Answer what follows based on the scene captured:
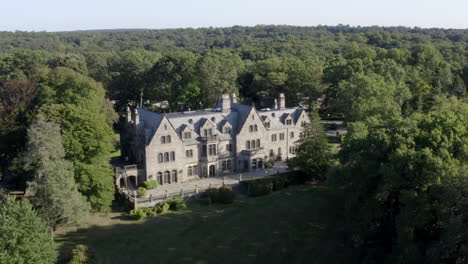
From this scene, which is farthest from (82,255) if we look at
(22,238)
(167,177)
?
(167,177)

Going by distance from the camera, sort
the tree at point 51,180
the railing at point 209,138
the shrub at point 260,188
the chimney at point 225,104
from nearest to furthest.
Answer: the tree at point 51,180
the shrub at point 260,188
the railing at point 209,138
the chimney at point 225,104

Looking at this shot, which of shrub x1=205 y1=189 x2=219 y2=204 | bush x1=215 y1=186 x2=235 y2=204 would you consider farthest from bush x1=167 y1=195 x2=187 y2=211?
bush x1=215 y1=186 x2=235 y2=204

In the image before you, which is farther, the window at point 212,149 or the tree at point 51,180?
the window at point 212,149

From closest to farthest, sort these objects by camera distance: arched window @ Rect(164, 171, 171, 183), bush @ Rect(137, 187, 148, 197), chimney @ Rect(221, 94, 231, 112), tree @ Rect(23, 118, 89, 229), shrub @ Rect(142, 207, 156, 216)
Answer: tree @ Rect(23, 118, 89, 229)
shrub @ Rect(142, 207, 156, 216)
bush @ Rect(137, 187, 148, 197)
arched window @ Rect(164, 171, 171, 183)
chimney @ Rect(221, 94, 231, 112)

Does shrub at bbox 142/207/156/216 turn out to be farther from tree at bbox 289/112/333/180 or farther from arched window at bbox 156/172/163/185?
tree at bbox 289/112/333/180

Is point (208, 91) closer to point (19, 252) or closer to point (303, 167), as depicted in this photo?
point (303, 167)

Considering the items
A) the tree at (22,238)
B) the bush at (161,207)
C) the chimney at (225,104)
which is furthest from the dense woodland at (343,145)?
the chimney at (225,104)

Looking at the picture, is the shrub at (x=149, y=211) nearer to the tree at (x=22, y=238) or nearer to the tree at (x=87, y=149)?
the tree at (x=87, y=149)
